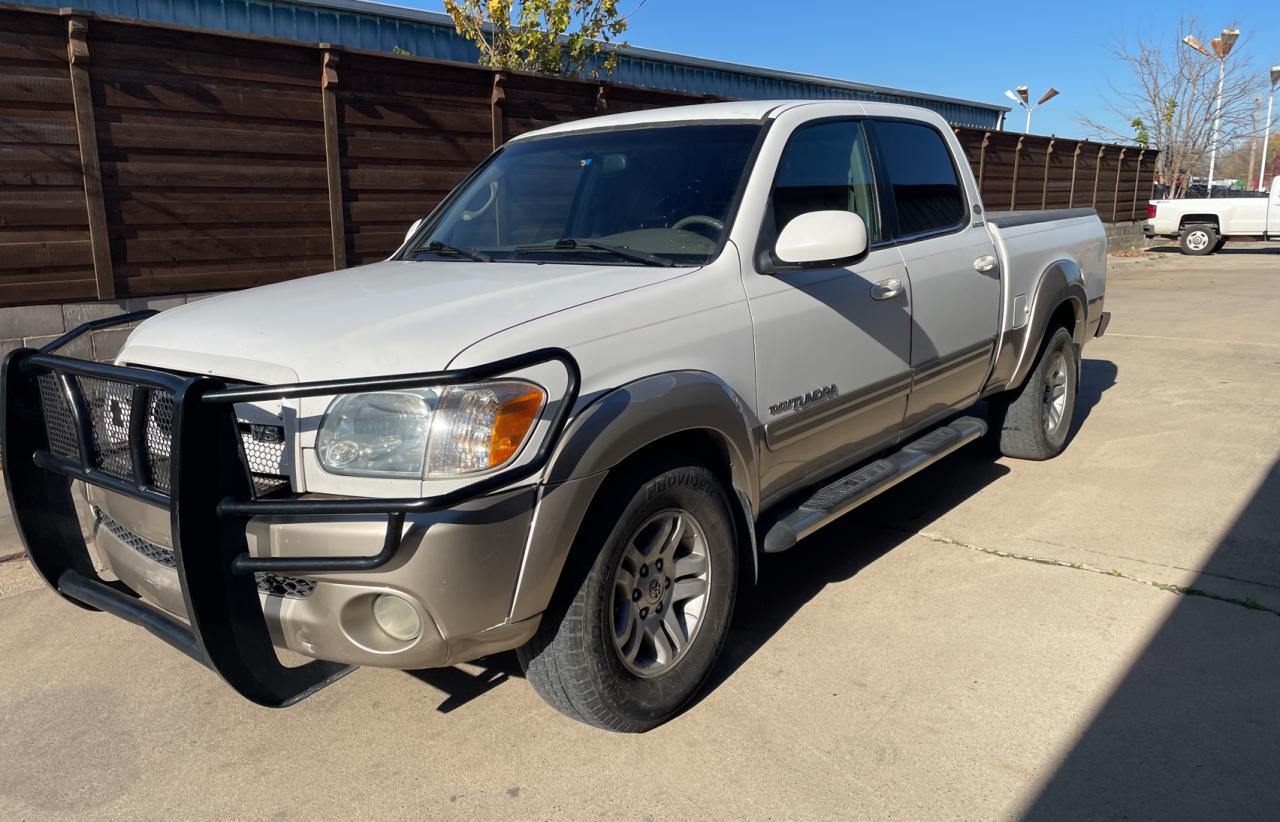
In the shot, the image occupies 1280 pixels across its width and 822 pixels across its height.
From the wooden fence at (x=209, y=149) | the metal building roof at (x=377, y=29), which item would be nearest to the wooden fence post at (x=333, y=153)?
the wooden fence at (x=209, y=149)

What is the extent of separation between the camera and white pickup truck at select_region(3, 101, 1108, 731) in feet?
7.84

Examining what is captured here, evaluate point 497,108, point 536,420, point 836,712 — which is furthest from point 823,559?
point 497,108

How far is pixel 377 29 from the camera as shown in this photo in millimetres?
11656

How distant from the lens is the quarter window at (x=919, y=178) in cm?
431

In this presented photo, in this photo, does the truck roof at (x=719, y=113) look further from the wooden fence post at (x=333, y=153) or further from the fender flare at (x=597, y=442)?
the wooden fence post at (x=333, y=153)

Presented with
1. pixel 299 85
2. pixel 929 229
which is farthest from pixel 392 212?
pixel 929 229

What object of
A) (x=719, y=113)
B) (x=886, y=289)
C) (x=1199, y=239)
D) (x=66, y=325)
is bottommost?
(x=1199, y=239)

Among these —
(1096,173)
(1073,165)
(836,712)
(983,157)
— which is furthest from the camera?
(1096,173)

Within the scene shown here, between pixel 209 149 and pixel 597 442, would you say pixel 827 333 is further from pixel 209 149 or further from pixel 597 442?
pixel 209 149

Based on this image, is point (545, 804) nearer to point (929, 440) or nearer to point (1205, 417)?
point (929, 440)

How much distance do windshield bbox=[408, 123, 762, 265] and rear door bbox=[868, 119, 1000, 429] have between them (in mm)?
980

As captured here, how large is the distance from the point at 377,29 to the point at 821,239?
394 inches

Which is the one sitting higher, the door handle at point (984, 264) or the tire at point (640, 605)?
the door handle at point (984, 264)

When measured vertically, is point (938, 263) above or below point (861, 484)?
above
